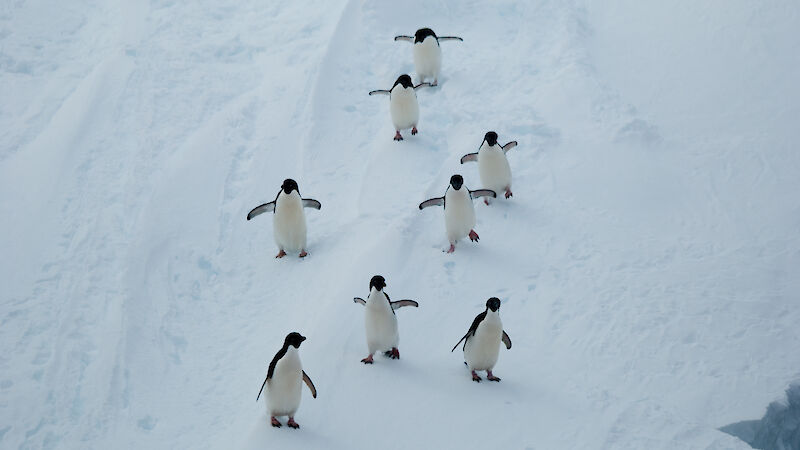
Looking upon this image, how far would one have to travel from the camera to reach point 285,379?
437 centimetres

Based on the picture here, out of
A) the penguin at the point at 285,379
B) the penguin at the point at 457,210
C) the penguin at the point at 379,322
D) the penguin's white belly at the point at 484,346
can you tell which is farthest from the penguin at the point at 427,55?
the penguin at the point at 285,379

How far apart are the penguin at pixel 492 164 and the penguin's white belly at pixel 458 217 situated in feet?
1.81

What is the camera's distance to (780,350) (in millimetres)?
5016

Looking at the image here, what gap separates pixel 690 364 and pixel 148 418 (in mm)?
3100

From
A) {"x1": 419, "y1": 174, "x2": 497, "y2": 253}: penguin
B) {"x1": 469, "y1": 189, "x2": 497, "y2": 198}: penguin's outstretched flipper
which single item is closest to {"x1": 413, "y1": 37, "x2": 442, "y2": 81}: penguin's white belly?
{"x1": 469, "y1": 189, "x2": 497, "y2": 198}: penguin's outstretched flipper

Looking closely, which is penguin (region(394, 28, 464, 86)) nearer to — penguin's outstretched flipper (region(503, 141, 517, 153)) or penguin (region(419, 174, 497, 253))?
penguin's outstretched flipper (region(503, 141, 517, 153))

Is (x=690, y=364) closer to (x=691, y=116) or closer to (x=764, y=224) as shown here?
(x=764, y=224)

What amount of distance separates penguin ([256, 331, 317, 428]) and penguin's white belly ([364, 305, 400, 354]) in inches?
21.3

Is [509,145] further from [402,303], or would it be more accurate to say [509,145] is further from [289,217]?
[402,303]

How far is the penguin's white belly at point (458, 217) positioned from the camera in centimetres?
570

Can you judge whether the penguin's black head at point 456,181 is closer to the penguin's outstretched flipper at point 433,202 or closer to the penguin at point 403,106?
the penguin's outstretched flipper at point 433,202

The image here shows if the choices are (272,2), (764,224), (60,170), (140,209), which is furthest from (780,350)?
(272,2)

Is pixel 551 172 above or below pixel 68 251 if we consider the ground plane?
above

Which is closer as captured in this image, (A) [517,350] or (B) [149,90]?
(A) [517,350]
